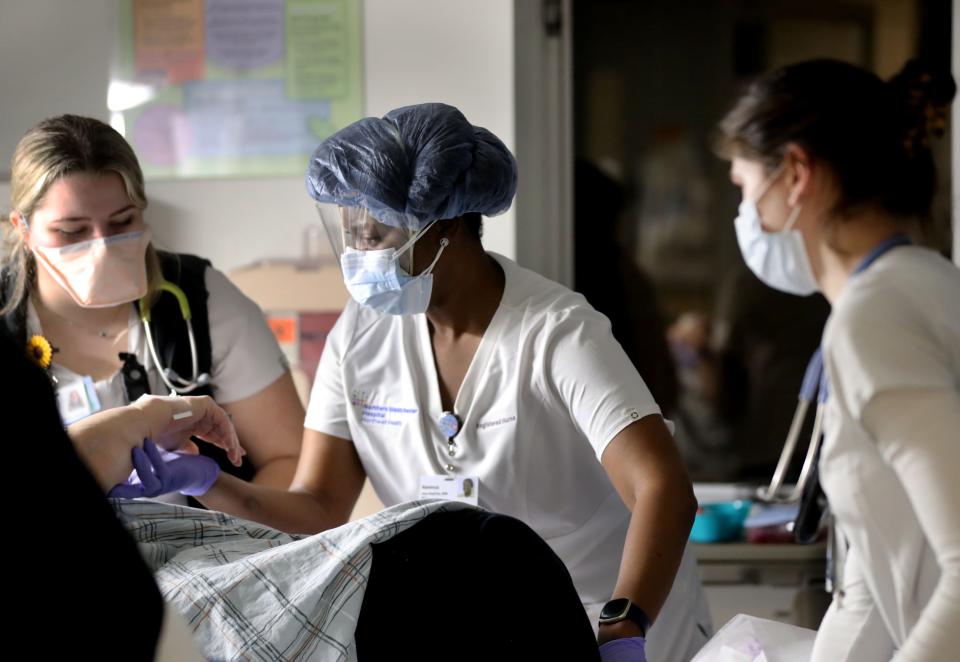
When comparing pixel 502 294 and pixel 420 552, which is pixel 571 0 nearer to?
pixel 502 294

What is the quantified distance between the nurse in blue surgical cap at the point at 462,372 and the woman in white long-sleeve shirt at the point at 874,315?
18.7 inches

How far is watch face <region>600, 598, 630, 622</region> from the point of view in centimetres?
138

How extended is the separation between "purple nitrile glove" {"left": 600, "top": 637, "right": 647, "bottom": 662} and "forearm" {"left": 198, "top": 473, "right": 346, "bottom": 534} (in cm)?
61

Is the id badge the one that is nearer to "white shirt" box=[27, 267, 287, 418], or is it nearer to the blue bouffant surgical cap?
"white shirt" box=[27, 267, 287, 418]

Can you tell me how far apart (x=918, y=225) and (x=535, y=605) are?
55cm

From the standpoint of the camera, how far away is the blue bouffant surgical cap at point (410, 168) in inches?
67.5

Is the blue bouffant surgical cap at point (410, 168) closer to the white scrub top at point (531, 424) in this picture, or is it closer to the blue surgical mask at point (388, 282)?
the blue surgical mask at point (388, 282)

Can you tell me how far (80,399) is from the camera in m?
1.92

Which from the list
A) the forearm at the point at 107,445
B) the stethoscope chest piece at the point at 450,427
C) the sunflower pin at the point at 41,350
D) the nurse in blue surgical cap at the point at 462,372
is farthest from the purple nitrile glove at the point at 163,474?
the sunflower pin at the point at 41,350

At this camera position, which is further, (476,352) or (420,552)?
(476,352)

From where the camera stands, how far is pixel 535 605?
1.15m

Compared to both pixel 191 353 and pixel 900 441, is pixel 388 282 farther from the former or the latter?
pixel 900 441

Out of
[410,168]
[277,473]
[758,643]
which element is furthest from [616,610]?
[277,473]

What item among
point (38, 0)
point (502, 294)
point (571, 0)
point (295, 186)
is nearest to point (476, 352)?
point (502, 294)
